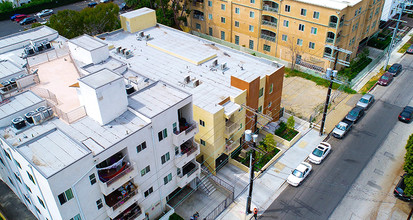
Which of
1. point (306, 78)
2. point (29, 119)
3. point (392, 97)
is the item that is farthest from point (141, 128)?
point (392, 97)

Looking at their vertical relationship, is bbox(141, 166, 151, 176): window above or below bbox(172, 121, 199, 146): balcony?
below

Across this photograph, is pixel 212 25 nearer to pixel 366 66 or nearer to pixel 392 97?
pixel 366 66

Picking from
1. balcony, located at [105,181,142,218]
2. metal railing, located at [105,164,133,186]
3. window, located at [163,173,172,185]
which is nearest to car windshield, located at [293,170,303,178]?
window, located at [163,173,172,185]

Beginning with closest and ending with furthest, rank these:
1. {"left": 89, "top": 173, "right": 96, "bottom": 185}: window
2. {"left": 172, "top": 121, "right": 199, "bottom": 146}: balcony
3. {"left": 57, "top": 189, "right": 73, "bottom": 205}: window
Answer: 1. {"left": 57, "top": 189, "right": 73, "bottom": 205}: window
2. {"left": 89, "top": 173, "right": 96, "bottom": 185}: window
3. {"left": 172, "top": 121, "right": 199, "bottom": 146}: balcony

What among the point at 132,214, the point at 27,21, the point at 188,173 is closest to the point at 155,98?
the point at 188,173

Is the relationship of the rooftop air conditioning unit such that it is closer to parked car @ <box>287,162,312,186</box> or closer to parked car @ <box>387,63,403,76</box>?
parked car @ <box>287,162,312,186</box>

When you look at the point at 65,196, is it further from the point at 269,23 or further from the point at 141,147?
the point at 269,23
